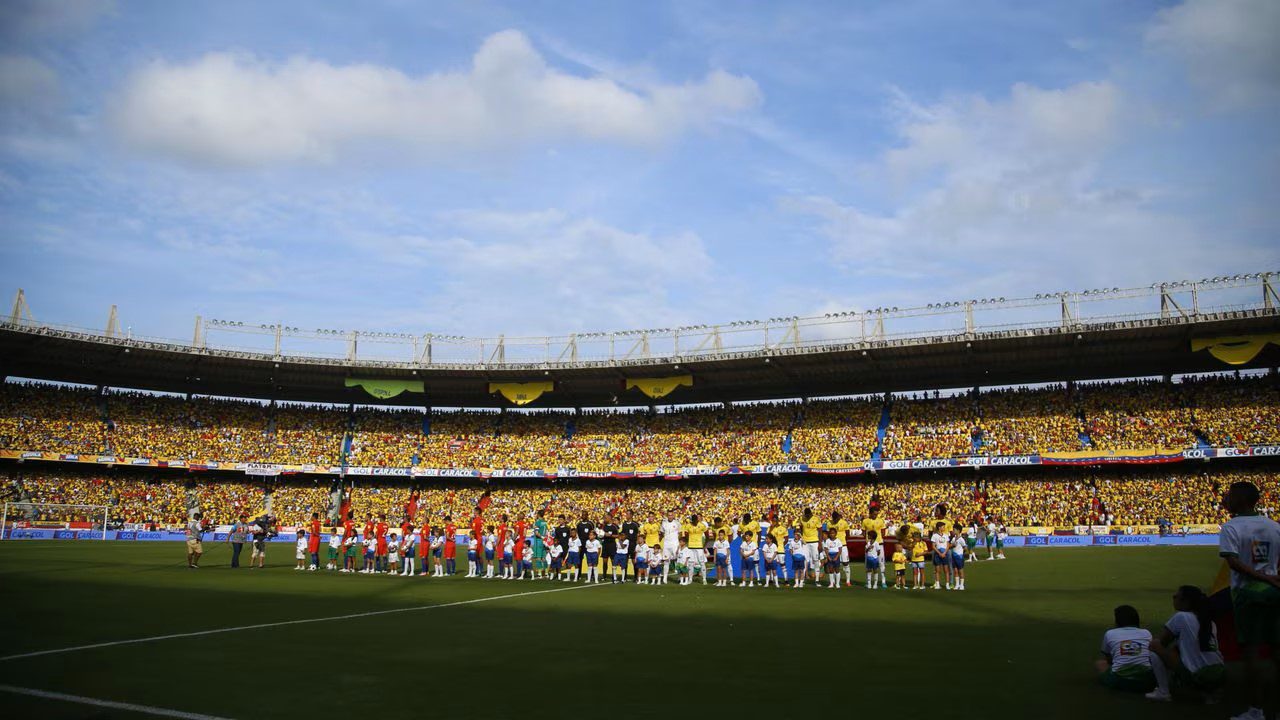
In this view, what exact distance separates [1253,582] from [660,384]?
48.5m

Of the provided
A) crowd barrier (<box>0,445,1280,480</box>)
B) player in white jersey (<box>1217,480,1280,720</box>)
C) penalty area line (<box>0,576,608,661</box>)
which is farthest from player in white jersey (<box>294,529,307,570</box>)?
player in white jersey (<box>1217,480,1280,720</box>)

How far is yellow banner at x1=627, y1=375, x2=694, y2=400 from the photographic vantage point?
54594 mm

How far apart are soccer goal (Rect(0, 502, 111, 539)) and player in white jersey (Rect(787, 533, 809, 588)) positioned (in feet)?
129

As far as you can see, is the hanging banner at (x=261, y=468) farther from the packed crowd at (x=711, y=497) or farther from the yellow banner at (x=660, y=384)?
the yellow banner at (x=660, y=384)

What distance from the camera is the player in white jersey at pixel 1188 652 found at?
26.6 ft

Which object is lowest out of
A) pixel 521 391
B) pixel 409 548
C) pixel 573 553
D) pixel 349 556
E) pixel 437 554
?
pixel 349 556

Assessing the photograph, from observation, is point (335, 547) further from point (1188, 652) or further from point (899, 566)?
point (1188, 652)

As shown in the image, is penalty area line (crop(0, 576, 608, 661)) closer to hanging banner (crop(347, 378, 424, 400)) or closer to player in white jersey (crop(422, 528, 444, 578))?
player in white jersey (crop(422, 528, 444, 578))

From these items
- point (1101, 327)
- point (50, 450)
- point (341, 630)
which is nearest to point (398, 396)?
point (50, 450)

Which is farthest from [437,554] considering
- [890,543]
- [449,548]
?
[890,543]

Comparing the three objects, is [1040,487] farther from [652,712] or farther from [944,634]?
[652,712]

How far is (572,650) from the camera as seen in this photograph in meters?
11.2

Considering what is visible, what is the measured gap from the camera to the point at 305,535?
29.4 metres

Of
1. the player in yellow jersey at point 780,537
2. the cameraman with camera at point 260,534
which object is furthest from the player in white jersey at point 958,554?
the cameraman with camera at point 260,534
